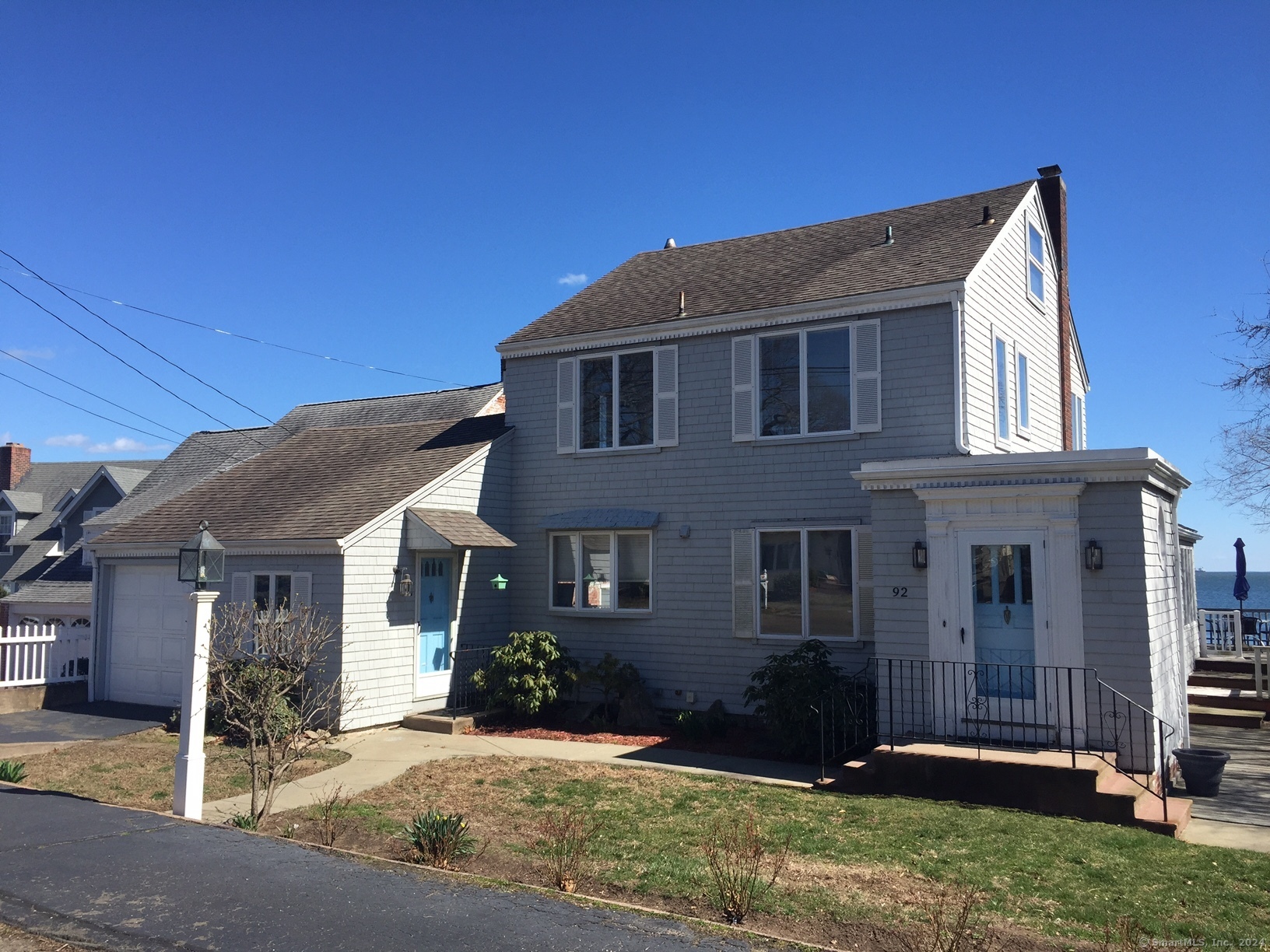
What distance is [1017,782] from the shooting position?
9.58 metres

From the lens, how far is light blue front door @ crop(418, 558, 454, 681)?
15.4 m

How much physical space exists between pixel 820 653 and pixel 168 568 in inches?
455

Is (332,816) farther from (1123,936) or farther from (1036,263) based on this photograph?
(1036,263)

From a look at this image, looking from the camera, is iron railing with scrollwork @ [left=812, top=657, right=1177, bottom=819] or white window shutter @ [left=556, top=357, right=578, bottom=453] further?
white window shutter @ [left=556, top=357, right=578, bottom=453]

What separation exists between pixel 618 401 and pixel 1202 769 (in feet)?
32.5

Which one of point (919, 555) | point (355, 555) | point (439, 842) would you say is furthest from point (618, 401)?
point (439, 842)

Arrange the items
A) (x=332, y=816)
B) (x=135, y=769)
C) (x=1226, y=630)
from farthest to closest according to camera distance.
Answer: (x=1226, y=630), (x=135, y=769), (x=332, y=816)

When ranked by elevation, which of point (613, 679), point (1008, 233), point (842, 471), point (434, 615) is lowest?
point (613, 679)

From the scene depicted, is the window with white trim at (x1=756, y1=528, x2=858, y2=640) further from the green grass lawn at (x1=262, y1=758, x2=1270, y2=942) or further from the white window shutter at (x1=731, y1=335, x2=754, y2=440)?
the green grass lawn at (x1=262, y1=758, x2=1270, y2=942)

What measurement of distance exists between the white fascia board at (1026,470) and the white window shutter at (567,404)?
6.26m

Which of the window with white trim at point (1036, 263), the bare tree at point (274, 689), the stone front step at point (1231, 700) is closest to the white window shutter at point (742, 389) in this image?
the window with white trim at point (1036, 263)

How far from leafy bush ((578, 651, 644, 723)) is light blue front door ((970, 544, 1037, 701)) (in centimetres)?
572

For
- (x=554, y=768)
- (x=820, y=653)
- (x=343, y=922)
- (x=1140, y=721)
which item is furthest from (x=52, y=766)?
(x=1140, y=721)

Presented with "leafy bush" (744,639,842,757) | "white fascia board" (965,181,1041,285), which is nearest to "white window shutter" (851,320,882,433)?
"white fascia board" (965,181,1041,285)
